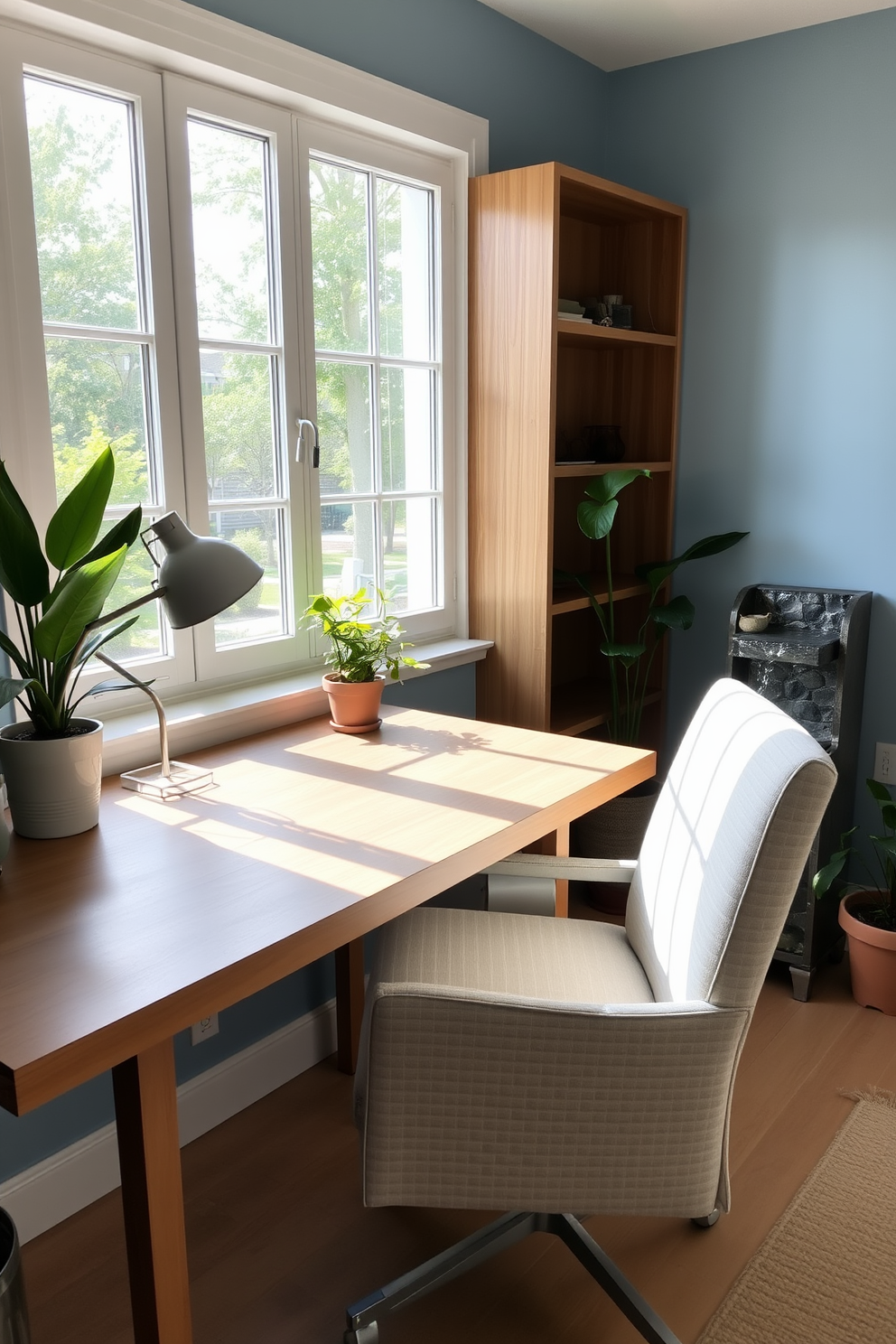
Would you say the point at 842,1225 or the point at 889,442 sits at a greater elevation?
the point at 889,442

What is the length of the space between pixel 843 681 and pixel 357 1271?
1741mm

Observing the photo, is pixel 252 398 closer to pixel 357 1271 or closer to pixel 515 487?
pixel 515 487

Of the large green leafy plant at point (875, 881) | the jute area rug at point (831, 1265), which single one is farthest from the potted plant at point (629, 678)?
the jute area rug at point (831, 1265)

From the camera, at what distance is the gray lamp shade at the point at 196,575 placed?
155 centimetres

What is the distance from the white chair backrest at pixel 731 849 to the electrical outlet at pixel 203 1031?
0.91 meters

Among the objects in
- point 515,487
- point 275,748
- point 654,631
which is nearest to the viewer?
point 275,748

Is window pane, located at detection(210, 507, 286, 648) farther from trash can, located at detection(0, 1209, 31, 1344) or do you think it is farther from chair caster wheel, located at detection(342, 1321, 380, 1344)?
chair caster wheel, located at detection(342, 1321, 380, 1344)

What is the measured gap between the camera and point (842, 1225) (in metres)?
1.85

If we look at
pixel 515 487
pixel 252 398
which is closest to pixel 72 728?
pixel 252 398

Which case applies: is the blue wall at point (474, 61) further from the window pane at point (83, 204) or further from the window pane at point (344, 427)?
the window pane at point (344, 427)

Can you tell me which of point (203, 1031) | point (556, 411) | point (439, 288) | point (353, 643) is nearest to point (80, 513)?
point (353, 643)

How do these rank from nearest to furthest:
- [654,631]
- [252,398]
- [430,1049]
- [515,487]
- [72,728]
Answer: [430,1049]
[72,728]
[252,398]
[515,487]
[654,631]

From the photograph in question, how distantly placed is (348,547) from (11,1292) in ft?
5.38

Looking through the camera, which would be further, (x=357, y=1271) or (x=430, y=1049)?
(x=357, y=1271)
